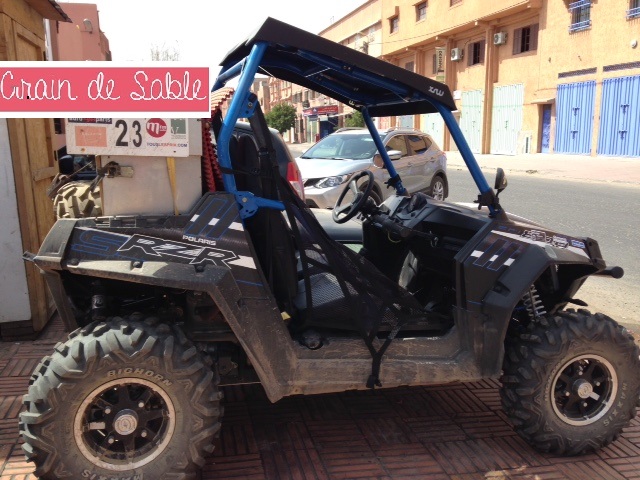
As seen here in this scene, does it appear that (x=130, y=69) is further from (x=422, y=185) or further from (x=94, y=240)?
(x=422, y=185)

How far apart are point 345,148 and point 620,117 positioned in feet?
56.4

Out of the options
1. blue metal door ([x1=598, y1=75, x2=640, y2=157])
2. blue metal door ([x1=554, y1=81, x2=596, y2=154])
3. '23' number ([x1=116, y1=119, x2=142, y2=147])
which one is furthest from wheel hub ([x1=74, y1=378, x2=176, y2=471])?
blue metal door ([x1=554, y1=81, x2=596, y2=154])

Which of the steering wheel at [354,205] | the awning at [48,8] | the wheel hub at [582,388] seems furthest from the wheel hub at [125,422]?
the awning at [48,8]

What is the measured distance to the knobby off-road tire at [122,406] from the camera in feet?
8.57

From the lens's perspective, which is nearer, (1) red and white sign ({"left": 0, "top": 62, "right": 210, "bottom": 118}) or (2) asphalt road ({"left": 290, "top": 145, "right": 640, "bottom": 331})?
(1) red and white sign ({"left": 0, "top": 62, "right": 210, "bottom": 118})

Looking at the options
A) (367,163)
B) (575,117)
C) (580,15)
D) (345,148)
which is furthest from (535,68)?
(367,163)

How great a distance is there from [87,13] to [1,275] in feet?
90.8

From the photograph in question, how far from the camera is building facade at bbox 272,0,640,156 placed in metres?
23.6

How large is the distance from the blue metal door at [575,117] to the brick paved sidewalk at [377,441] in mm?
24147

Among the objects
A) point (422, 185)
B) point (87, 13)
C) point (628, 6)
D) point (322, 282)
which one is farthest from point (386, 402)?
point (87, 13)

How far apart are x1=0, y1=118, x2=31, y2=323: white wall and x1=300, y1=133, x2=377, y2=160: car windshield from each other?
6.70m

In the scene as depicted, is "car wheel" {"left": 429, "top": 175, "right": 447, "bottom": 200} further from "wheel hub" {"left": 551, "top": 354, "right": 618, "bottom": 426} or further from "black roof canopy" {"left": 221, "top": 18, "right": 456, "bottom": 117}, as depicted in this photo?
"wheel hub" {"left": 551, "top": 354, "right": 618, "bottom": 426}

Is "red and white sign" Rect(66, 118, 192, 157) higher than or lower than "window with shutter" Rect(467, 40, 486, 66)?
lower

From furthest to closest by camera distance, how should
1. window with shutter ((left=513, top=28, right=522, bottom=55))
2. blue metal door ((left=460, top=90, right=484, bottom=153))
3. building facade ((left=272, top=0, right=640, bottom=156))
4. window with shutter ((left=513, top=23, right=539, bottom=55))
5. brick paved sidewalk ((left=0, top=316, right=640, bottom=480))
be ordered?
blue metal door ((left=460, top=90, right=484, bottom=153))
window with shutter ((left=513, top=28, right=522, bottom=55))
window with shutter ((left=513, top=23, right=539, bottom=55))
building facade ((left=272, top=0, right=640, bottom=156))
brick paved sidewalk ((left=0, top=316, right=640, bottom=480))
